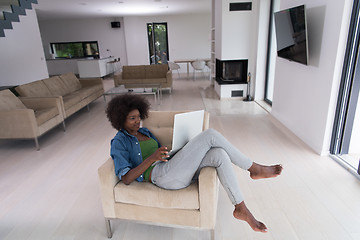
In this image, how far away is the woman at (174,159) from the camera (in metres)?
1.56

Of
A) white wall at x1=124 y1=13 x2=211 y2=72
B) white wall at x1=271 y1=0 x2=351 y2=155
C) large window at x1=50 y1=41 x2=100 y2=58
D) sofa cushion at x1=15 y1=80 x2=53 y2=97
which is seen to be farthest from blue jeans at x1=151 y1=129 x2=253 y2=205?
large window at x1=50 y1=41 x2=100 y2=58

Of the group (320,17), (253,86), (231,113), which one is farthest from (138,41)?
(320,17)

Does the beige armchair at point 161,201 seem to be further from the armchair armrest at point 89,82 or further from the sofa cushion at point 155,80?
the sofa cushion at point 155,80

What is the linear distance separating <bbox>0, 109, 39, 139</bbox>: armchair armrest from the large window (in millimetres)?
9138

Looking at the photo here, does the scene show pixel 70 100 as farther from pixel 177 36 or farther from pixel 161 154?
pixel 177 36

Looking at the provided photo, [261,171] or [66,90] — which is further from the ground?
[66,90]

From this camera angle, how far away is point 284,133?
3.66m

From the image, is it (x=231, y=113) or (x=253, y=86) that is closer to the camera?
(x=231, y=113)

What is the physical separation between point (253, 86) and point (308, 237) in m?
4.45

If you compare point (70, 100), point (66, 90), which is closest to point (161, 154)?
point (70, 100)

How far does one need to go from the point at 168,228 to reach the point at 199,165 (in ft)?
2.08

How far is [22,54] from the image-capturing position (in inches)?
274

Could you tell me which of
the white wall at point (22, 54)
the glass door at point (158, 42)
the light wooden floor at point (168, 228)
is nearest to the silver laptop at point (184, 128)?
the light wooden floor at point (168, 228)

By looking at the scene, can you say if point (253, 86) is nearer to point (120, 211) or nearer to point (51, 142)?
point (51, 142)
